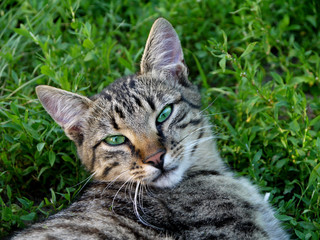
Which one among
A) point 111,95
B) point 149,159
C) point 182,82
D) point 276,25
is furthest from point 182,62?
point 276,25

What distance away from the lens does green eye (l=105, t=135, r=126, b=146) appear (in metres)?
3.71

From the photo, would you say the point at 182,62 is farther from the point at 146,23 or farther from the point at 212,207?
the point at 146,23

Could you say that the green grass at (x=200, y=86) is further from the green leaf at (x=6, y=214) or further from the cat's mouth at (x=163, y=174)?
the cat's mouth at (x=163, y=174)

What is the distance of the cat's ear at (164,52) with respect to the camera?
13.0 ft

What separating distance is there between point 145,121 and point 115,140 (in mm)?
319

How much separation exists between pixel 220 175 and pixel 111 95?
1.25m

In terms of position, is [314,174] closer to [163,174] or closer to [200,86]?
[163,174]

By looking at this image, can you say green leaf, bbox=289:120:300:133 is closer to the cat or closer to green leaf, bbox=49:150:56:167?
the cat

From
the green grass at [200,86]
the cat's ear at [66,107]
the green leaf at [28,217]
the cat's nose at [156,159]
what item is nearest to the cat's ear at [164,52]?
the green grass at [200,86]

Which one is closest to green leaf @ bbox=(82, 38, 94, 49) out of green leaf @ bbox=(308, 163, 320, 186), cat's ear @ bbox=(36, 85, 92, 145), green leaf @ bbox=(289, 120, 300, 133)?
cat's ear @ bbox=(36, 85, 92, 145)

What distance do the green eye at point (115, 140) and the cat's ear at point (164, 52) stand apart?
0.76 m

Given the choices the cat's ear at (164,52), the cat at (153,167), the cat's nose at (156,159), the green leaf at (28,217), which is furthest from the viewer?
the cat's ear at (164,52)

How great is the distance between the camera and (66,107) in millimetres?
3850

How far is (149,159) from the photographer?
3.49 meters
